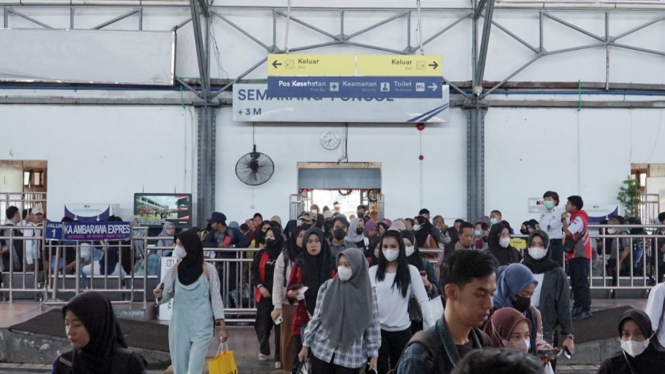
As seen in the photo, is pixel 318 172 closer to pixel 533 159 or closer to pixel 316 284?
pixel 533 159

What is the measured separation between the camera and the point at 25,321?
10484 mm

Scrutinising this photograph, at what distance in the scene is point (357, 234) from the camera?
47.5 ft

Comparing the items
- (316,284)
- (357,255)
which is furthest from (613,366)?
(316,284)

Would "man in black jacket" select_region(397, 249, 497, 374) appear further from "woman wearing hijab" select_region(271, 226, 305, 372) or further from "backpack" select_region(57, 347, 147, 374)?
"woman wearing hijab" select_region(271, 226, 305, 372)

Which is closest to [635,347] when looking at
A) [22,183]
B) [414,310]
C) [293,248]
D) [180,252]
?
[414,310]

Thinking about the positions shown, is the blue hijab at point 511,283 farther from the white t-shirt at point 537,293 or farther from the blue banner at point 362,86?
the blue banner at point 362,86

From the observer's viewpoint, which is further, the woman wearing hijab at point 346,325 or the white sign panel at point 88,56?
the white sign panel at point 88,56

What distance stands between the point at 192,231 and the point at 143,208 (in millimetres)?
11583

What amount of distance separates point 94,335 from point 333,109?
15173mm

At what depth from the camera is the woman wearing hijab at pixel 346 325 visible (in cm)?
581

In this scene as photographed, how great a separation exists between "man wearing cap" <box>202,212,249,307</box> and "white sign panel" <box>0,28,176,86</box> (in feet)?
20.4

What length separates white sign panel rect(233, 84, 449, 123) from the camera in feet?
60.7

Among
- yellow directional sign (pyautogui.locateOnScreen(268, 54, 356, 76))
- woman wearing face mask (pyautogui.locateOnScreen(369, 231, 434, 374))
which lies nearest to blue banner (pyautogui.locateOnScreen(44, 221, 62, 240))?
yellow directional sign (pyautogui.locateOnScreen(268, 54, 356, 76))

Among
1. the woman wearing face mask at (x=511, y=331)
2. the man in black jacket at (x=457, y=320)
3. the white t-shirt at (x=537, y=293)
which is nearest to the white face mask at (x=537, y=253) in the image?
the white t-shirt at (x=537, y=293)
